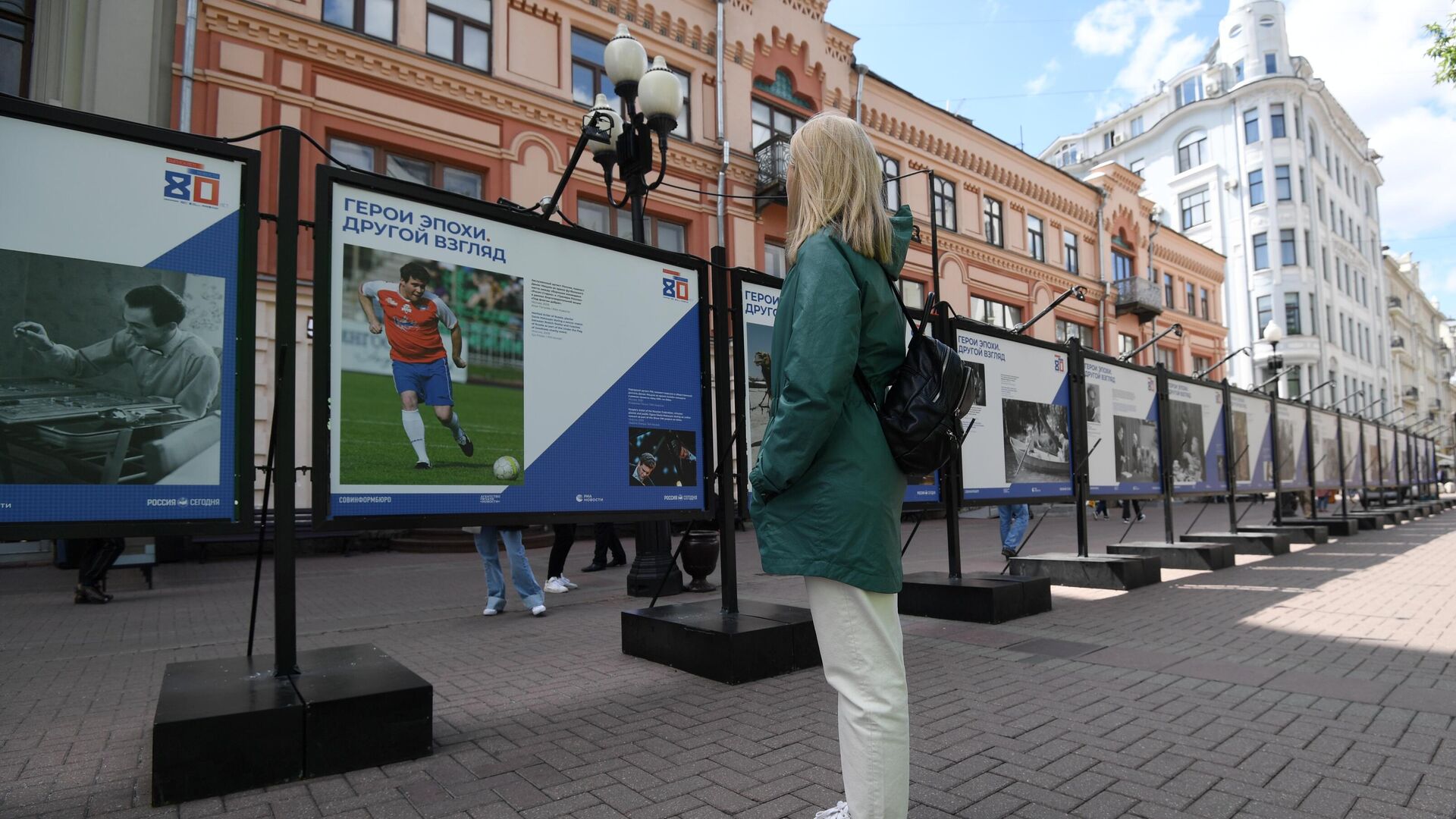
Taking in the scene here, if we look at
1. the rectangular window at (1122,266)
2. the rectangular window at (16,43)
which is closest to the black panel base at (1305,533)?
the rectangular window at (16,43)

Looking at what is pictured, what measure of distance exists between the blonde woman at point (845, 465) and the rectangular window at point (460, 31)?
15999 millimetres

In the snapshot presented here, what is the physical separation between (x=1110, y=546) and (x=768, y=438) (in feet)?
30.0

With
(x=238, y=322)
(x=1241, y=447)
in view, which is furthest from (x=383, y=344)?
(x=1241, y=447)

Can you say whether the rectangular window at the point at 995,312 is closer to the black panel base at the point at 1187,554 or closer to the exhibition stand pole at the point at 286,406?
the black panel base at the point at 1187,554

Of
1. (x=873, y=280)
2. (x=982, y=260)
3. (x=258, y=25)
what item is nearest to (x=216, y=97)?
(x=258, y=25)

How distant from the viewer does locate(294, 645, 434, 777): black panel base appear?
10.2ft

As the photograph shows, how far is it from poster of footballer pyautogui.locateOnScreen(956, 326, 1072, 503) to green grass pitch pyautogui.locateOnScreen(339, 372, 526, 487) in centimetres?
403

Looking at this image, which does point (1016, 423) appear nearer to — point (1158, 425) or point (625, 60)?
point (1158, 425)

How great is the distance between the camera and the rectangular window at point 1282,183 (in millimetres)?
49062

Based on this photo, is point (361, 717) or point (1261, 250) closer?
point (361, 717)

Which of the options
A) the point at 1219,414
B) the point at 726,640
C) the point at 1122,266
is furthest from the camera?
the point at 1122,266

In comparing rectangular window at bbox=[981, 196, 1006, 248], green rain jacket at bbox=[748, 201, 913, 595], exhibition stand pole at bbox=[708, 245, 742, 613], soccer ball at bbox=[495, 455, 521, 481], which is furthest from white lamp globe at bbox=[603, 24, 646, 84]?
rectangular window at bbox=[981, 196, 1006, 248]

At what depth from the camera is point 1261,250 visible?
49500 millimetres

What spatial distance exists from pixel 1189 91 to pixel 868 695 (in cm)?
7229
